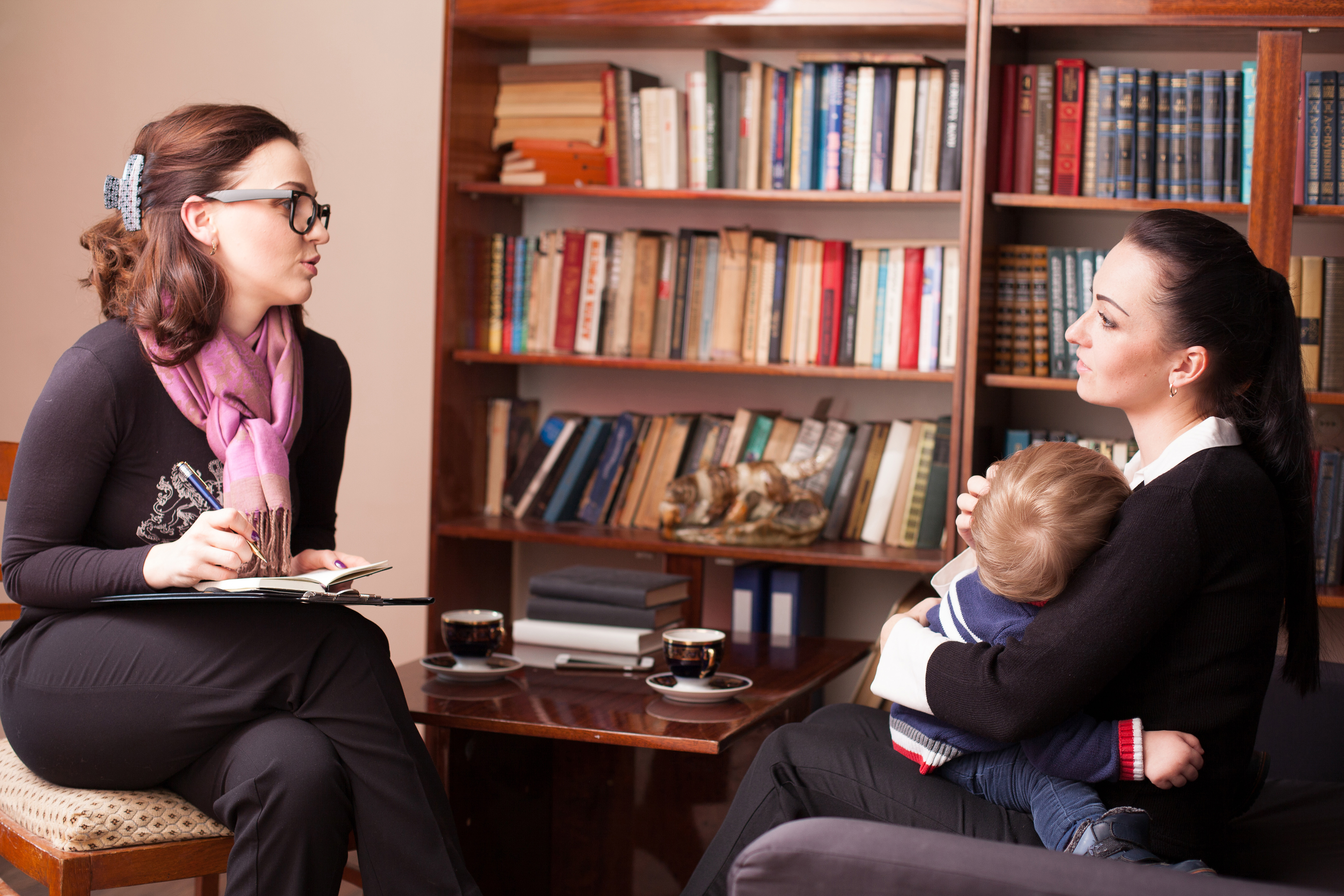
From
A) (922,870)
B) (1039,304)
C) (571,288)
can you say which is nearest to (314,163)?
(571,288)

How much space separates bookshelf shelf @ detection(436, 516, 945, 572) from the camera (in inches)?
105

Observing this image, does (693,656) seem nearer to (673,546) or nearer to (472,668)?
(472,668)

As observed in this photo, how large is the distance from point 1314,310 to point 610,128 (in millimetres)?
1612

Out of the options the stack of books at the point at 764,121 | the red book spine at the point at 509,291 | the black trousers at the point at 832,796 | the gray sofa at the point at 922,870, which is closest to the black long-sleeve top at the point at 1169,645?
the black trousers at the point at 832,796

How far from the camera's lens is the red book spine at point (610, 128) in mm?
2936

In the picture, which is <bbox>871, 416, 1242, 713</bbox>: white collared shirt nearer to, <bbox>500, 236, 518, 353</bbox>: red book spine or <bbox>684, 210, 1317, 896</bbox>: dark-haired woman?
<bbox>684, 210, 1317, 896</bbox>: dark-haired woman

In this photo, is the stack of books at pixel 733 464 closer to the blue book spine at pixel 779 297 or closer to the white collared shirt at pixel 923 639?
the blue book spine at pixel 779 297

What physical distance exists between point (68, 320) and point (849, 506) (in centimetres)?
222

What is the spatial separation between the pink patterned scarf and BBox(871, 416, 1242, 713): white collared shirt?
837 millimetres

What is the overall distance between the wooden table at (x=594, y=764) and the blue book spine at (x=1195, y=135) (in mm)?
1177

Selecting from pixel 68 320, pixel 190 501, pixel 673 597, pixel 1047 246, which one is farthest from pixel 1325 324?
pixel 68 320

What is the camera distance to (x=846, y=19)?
104 inches

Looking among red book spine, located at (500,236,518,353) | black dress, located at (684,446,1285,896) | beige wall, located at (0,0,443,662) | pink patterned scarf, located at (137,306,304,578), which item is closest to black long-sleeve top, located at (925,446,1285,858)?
black dress, located at (684,446,1285,896)

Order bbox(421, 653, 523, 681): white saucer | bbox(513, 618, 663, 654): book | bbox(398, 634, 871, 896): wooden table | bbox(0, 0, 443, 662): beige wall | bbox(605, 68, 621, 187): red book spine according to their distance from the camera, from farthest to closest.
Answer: bbox(0, 0, 443, 662): beige wall, bbox(605, 68, 621, 187): red book spine, bbox(513, 618, 663, 654): book, bbox(421, 653, 523, 681): white saucer, bbox(398, 634, 871, 896): wooden table
